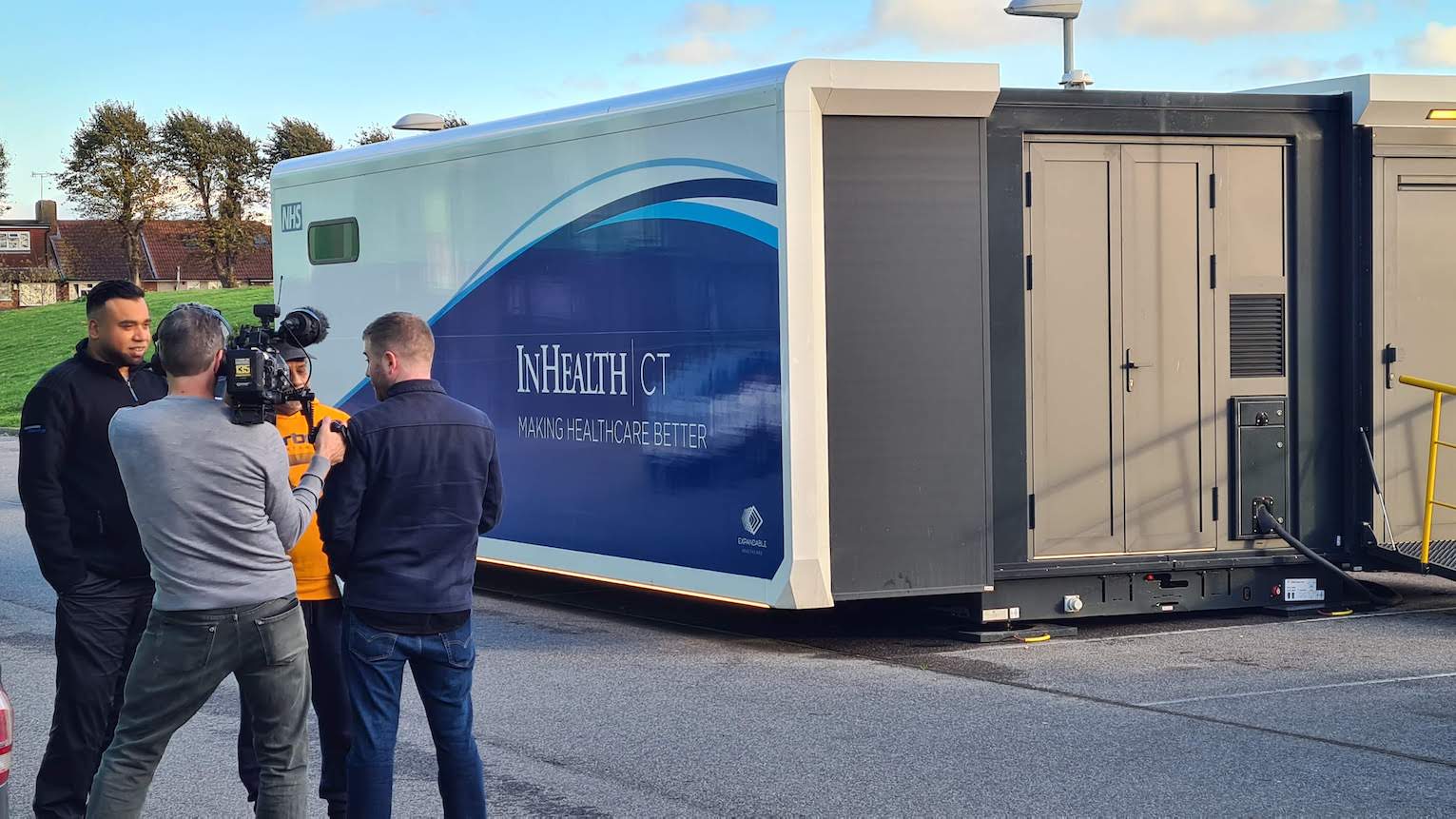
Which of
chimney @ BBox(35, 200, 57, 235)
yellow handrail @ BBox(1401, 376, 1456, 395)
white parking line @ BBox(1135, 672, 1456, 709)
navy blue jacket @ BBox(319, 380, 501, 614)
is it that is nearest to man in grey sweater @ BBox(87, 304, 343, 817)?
navy blue jacket @ BBox(319, 380, 501, 614)

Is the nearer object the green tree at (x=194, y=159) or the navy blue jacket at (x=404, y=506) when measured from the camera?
the navy blue jacket at (x=404, y=506)

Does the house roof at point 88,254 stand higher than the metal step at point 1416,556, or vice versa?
the house roof at point 88,254

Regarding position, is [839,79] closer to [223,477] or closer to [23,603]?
[223,477]

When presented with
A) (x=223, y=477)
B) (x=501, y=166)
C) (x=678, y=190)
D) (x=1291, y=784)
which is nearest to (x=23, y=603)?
(x=501, y=166)

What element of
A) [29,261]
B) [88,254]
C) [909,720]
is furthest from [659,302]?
[88,254]

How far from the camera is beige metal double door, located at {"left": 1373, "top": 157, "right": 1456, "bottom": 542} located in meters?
9.18

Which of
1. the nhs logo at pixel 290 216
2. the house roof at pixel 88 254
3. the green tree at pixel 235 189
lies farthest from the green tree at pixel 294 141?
the nhs logo at pixel 290 216

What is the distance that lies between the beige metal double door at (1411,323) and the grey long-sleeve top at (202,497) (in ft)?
22.8

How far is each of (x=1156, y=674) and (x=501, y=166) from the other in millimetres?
5051

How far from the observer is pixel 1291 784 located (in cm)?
582

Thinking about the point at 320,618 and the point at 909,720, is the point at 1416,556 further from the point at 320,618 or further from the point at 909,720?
the point at 320,618

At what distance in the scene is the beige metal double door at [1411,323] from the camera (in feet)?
30.1

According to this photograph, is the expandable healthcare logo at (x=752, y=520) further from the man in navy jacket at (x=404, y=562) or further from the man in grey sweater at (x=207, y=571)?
the man in grey sweater at (x=207, y=571)

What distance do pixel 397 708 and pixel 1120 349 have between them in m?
5.43
